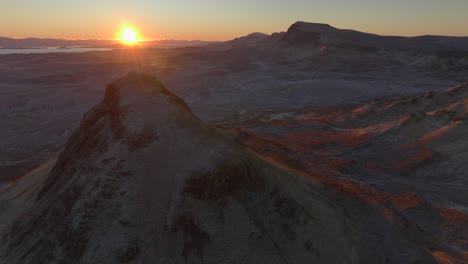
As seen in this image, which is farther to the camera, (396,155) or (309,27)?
(309,27)

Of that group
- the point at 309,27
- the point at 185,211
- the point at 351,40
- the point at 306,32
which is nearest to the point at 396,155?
the point at 185,211

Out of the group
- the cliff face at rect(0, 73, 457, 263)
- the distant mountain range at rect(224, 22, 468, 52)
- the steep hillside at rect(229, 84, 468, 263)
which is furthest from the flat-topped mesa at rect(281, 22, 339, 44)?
the cliff face at rect(0, 73, 457, 263)

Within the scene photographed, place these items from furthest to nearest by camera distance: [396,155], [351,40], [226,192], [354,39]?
1. [354,39]
2. [351,40]
3. [396,155]
4. [226,192]

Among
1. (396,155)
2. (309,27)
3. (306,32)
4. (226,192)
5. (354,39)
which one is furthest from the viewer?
(309,27)

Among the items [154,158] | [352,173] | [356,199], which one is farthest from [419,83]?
[154,158]

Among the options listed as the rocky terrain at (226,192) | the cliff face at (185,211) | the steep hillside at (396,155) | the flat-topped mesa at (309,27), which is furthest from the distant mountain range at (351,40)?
the cliff face at (185,211)

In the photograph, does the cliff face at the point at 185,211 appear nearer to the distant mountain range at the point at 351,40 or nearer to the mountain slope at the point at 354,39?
the distant mountain range at the point at 351,40

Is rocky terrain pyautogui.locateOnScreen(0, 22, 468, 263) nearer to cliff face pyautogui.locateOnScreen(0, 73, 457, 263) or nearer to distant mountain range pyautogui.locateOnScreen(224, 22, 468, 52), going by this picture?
cliff face pyautogui.locateOnScreen(0, 73, 457, 263)

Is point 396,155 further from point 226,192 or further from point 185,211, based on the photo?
point 185,211
